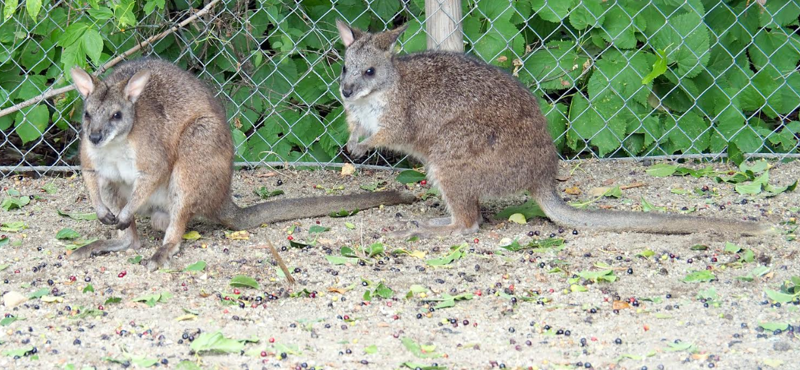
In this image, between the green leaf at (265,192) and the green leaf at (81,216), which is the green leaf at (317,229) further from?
the green leaf at (81,216)

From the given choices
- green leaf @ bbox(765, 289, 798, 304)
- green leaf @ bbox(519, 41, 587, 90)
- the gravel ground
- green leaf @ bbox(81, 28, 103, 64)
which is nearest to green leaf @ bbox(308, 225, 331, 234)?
the gravel ground

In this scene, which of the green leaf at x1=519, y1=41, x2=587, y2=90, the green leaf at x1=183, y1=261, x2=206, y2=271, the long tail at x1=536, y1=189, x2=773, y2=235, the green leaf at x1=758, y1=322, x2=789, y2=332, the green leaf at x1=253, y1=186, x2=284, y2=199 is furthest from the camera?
the green leaf at x1=519, y1=41, x2=587, y2=90

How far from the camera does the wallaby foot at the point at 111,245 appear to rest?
183 inches

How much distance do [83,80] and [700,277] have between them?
9.59 feet

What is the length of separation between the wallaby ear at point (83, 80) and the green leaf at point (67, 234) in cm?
75

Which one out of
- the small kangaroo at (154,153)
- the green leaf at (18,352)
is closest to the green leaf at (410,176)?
the small kangaroo at (154,153)

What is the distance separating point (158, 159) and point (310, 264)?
88 cm

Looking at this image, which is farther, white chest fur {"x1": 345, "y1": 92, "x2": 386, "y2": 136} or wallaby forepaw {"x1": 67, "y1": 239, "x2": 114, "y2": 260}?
white chest fur {"x1": 345, "y1": 92, "x2": 386, "y2": 136}

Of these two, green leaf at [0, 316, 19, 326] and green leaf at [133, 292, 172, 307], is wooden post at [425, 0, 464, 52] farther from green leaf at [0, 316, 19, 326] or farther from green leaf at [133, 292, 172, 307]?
green leaf at [0, 316, 19, 326]

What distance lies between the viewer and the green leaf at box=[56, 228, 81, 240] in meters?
4.94

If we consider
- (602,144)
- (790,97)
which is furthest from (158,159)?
(790,97)

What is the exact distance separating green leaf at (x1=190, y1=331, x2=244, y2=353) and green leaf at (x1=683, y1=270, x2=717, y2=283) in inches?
76.1

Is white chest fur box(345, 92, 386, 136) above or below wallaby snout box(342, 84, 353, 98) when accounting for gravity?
below

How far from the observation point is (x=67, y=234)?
4.95 meters
